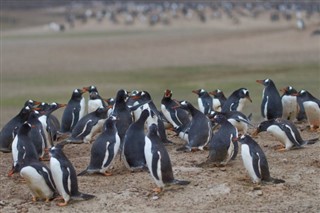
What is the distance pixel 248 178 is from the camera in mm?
9820

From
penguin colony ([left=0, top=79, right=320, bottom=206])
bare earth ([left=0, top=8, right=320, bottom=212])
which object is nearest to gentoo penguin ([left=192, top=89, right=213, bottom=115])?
penguin colony ([left=0, top=79, right=320, bottom=206])

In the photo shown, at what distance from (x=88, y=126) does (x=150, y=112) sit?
3.46 ft

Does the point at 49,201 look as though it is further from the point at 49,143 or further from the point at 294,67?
the point at 294,67

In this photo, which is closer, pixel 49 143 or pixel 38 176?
pixel 38 176

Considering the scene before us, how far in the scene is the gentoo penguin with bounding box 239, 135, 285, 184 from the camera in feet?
31.0

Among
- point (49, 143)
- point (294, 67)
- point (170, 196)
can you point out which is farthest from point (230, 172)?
point (294, 67)

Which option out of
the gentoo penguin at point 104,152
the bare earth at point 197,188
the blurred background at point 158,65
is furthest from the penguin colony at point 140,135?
the blurred background at point 158,65

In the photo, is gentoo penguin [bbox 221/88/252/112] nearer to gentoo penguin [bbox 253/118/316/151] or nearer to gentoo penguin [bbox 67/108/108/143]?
gentoo penguin [bbox 253/118/316/151]

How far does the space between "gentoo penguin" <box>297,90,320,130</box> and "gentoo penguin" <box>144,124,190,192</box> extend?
433 centimetres

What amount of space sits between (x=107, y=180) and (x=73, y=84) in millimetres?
13667

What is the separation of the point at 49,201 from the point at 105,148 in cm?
125

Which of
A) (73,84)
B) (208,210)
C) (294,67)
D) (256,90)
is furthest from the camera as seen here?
(294,67)

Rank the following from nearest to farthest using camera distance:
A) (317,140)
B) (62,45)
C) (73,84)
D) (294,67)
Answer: (317,140) → (73,84) → (294,67) → (62,45)

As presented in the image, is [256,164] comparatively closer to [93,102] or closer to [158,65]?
[93,102]
